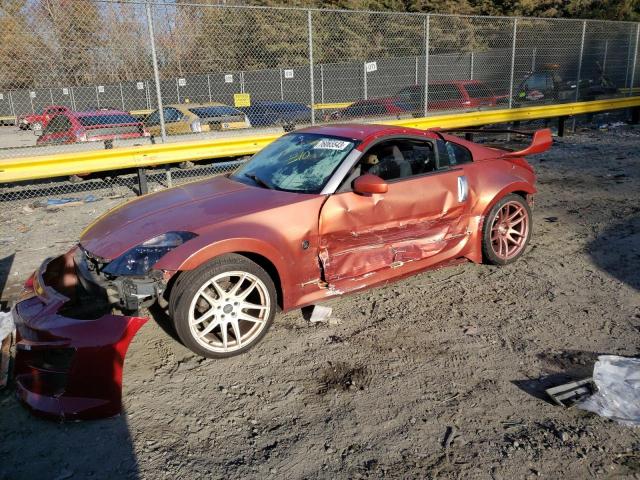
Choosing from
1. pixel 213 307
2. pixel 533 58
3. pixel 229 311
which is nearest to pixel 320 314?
pixel 229 311

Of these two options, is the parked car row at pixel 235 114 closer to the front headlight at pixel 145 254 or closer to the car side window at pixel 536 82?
the car side window at pixel 536 82

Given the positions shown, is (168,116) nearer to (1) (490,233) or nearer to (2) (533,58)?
(1) (490,233)

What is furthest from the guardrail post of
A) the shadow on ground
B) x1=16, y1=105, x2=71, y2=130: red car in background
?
x1=16, y1=105, x2=71, y2=130: red car in background

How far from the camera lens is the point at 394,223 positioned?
413cm

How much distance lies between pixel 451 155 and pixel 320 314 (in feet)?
6.44

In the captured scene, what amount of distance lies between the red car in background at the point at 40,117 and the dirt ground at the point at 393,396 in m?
4.00

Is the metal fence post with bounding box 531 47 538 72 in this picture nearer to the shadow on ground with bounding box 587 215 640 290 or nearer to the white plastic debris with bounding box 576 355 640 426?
the shadow on ground with bounding box 587 215 640 290

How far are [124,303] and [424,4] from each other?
3694 centimetres

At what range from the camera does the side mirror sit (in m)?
3.82

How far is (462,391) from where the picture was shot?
3062mm

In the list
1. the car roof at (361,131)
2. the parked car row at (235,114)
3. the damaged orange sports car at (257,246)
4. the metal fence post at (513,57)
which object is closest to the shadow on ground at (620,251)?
the damaged orange sports car at (257,246)

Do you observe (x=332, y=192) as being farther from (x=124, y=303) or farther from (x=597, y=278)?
(x=597, y=278)

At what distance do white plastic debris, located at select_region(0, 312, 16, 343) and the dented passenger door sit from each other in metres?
2.31

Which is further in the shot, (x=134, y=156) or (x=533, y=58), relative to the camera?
(x=533, y=58)
